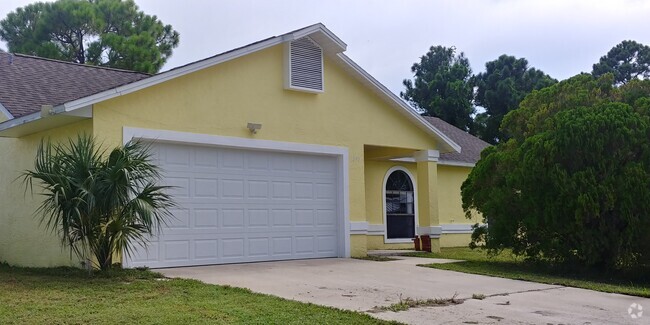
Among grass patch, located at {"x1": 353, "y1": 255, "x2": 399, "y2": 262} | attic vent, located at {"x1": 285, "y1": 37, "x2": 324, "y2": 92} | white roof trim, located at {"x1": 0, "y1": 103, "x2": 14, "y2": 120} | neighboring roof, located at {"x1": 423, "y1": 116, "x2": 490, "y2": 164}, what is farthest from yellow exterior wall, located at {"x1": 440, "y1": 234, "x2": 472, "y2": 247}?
white roof trim, located at {"x1": 0, "y1": 103, "x2": 14, "y2": 120}

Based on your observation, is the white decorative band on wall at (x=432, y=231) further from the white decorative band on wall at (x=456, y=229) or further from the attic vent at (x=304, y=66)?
the attic vent at (x=304, y=66)

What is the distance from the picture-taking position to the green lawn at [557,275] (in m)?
11.8

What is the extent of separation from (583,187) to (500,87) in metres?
26.0

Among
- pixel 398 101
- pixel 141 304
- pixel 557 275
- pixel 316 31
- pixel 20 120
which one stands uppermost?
pixel 316 31

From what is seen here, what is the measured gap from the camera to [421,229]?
58.6ft

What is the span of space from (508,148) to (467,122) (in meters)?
23.4

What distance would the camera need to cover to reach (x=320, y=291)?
10.2 metres

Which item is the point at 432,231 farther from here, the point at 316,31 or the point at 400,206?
the point at 316,31

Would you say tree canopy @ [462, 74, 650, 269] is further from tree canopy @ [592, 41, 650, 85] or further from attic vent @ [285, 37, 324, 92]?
tree canopy @ [592, 41, 650, 85]

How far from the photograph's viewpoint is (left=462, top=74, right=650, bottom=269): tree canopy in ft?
42.3

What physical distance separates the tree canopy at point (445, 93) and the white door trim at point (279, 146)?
2389cm

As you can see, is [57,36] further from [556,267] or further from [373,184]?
[556,267]

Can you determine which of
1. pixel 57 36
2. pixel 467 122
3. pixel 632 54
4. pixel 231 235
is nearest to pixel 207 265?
pixel 231 235

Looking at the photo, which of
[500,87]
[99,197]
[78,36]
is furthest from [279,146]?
[500,87]
